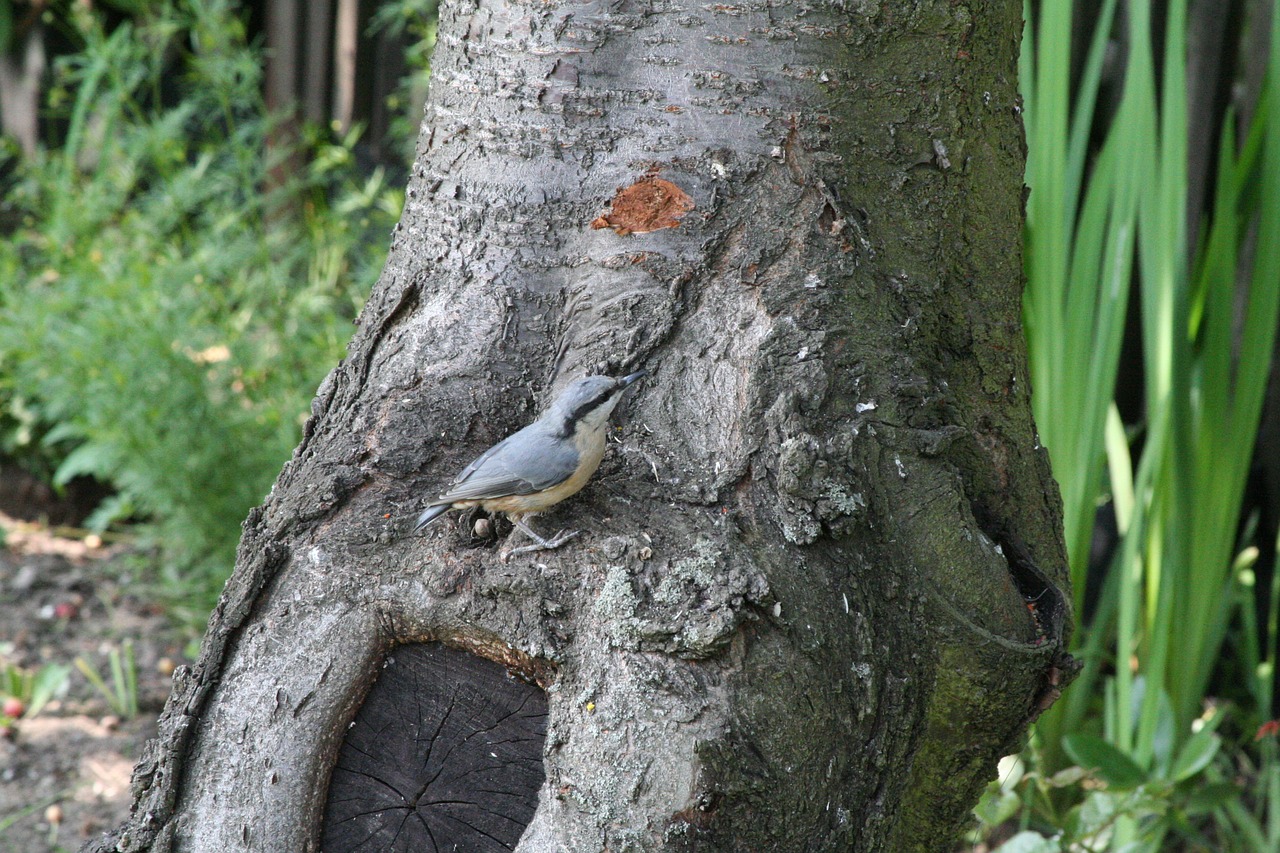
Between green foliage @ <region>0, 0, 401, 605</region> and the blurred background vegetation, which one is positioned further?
green foliage @ <region>0, 0, 401, 605</region>

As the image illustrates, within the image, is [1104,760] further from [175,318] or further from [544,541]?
[175,318]

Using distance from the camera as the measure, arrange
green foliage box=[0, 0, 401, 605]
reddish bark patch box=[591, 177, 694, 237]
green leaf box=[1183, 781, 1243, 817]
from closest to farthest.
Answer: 1. reddish bark patch box=[591, 177, 694, 237]
2. green leaf box=[1183, 781, 1243, 817]
3. green foliage box=[0, 0, 401, 605]

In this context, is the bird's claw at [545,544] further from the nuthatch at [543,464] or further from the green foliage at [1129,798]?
the green foliage at [1129,798]

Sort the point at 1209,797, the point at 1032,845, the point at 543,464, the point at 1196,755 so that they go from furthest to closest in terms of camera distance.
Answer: the point at 1209,797 → the point at 1196,755 → the point at 1032,845 → the point at 543,464

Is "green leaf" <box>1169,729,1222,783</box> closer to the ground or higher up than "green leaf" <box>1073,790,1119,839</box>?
higher up

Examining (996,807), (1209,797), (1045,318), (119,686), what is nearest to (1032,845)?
(996,807)

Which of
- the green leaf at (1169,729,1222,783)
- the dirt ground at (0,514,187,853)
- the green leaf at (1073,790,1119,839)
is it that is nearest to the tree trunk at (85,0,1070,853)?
the green leaf at (1073,790,1119,839)

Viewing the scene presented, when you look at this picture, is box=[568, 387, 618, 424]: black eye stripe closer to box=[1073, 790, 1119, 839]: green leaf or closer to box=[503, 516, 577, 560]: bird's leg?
box=[503, 516, 577, 560]: bird's leg

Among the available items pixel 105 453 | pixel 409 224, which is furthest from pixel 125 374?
pixel 409 224

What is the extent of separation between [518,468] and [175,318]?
2.47 metres

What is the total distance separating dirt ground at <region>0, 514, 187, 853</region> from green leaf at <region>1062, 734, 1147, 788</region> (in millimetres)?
2474

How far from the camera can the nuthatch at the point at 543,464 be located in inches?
57.9

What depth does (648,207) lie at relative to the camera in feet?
5.25

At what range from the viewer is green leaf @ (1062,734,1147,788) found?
7.22 feet
